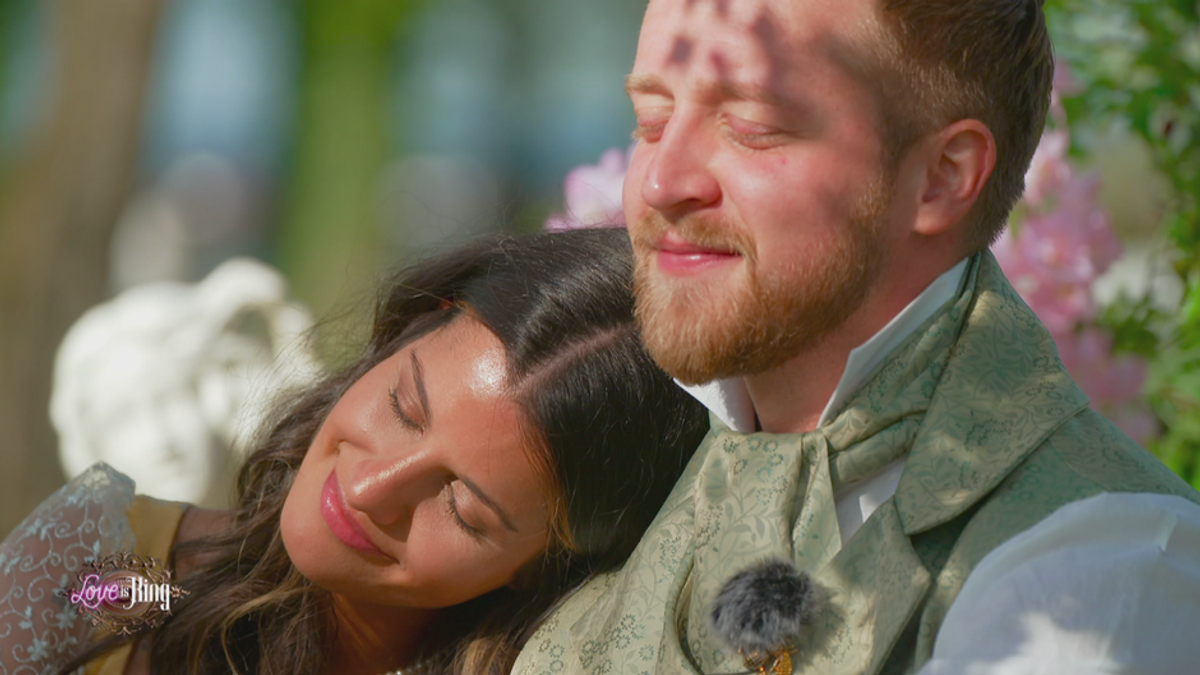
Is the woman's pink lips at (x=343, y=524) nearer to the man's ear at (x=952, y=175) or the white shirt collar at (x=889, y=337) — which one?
the white shirt collar at (x=889, y=337)

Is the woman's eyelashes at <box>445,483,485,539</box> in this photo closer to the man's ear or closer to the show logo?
the show logo

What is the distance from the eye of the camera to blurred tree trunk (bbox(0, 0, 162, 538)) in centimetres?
635

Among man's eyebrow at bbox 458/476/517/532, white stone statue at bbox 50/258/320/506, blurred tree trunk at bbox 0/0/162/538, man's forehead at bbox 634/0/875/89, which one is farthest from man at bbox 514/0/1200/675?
blurred tree trunk at bbox 0/0/162/538

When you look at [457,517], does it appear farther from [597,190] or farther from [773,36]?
[597,190]

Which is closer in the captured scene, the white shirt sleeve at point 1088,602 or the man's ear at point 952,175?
the white shirt sleeve at point 1088,602

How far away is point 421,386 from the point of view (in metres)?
2.14

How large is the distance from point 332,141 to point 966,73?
11.8m

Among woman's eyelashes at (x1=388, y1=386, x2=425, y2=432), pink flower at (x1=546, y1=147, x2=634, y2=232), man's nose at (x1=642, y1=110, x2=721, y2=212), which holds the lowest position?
woman's eyelashes at (x1=388, y1=386, x2=425, y2=432)

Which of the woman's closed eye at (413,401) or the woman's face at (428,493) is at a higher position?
the woman's closed eye at (413,401)

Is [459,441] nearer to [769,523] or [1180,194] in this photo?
[769,523]

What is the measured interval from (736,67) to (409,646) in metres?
1.36

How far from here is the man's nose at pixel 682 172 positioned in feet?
5.45

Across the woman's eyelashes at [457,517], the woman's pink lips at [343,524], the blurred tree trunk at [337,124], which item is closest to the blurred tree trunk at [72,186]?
the woman's pink lips at [343,524]

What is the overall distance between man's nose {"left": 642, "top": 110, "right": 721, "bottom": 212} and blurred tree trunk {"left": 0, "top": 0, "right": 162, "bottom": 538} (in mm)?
5452
